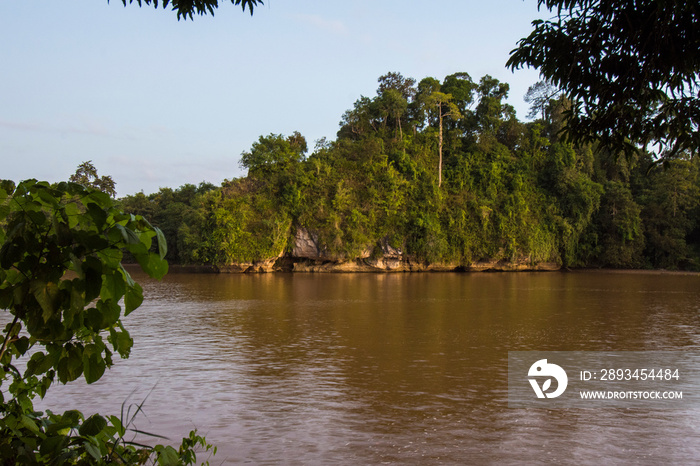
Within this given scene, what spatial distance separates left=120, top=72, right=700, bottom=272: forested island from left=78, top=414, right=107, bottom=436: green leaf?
99.9ft

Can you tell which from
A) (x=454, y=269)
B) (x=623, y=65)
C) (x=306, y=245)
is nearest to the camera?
(x=623, y=65)

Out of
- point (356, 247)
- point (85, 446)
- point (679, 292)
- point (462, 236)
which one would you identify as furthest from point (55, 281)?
point (462, 236)

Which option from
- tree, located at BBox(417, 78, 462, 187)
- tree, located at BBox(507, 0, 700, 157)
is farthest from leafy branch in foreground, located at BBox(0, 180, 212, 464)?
tree, located at BBox(417, 78, 462, 187)

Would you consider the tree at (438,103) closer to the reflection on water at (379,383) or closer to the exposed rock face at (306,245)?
the exposed rock face at (306,245)

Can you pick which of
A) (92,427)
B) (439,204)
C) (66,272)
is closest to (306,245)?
(439,204)

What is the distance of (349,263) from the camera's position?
33719 millimetres

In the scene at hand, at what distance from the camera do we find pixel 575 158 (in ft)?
117

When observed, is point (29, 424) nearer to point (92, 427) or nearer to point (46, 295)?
point (92, 427)

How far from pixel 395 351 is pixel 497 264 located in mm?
27840

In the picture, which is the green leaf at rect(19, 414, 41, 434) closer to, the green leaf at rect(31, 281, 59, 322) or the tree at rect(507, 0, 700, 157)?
the green leaf at rect(31, 281, 59, 322)

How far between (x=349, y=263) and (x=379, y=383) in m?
26.6

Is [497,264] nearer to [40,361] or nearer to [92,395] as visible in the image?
[92,395]

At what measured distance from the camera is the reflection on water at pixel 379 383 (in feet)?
16.0

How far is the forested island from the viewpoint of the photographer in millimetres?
32750
